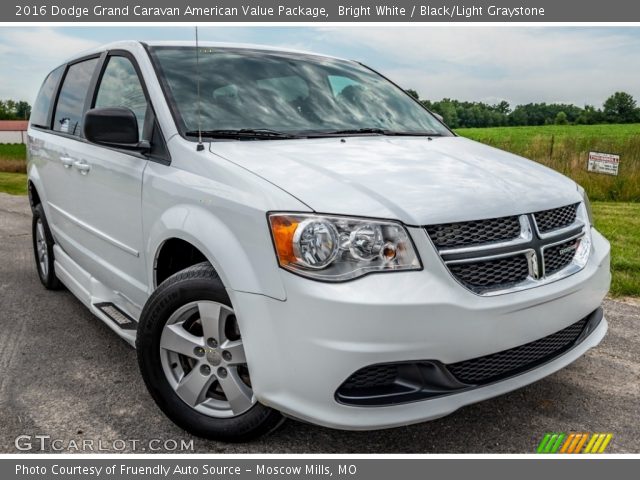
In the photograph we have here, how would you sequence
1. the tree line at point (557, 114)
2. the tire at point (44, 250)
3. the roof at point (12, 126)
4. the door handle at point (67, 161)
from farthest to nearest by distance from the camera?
1. the roof at point (12, 126)
2. the tree line at point (557, 114)
3. the tire at point (44, 250)
4. the door handle at point (67, 161)

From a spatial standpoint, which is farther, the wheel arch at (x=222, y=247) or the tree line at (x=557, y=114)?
the tree line at (x=557, y=114)

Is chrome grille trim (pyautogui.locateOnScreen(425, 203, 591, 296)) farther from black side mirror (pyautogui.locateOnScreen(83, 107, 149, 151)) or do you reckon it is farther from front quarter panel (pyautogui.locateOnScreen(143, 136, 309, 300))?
black side mirror (pyautogui.locateOnScreen(83, 107, 149, 151))

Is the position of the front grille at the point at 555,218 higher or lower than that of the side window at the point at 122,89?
lower

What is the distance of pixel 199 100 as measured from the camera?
315cm

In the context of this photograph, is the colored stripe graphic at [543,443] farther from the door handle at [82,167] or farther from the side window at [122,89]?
the door handle at [82,167]

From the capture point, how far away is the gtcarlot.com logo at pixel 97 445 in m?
2.73

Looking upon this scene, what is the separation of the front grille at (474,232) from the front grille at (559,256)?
0.24m

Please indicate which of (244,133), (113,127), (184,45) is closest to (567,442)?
(244,133)

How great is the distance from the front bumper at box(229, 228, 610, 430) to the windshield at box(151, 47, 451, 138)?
3.76 ft

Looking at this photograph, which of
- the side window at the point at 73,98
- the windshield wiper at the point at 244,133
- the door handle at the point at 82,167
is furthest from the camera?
the side window at the point at 73,98

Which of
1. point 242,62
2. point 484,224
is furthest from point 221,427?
point 242,62

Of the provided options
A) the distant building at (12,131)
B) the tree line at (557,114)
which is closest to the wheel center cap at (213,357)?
the tree line at (557,114)

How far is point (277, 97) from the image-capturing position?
3426mm

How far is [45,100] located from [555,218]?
449 cm
